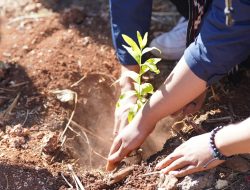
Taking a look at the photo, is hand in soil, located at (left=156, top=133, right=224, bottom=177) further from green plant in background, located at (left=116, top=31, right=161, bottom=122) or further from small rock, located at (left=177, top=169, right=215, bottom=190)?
green plant in background, located at (left=116, top=31, right=161, bottom=122)

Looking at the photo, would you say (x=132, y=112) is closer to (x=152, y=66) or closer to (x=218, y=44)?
(x=152, y=66)

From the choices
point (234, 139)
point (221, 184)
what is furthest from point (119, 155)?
point (234, 139)

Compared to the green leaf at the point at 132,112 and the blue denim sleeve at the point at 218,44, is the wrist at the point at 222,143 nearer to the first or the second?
the blue denim sleeve at the point at 218,44

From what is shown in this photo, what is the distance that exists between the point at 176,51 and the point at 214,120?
574 millimetres

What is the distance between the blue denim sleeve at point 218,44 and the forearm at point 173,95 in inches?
1.3

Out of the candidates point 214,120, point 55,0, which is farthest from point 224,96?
point 55,0

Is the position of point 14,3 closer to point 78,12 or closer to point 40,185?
point 78,12

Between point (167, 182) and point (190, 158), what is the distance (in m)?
0.13

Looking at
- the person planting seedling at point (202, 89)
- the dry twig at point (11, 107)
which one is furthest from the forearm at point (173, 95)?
the dry twig at point (11, 107)

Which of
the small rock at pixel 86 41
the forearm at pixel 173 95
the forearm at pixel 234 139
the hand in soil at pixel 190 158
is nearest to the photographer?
the forearm at pixel 234 139

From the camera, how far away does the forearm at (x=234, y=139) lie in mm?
1550

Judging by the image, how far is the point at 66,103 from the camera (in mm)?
2275

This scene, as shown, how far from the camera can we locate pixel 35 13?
2.81 meters

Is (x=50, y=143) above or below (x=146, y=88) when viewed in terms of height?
below
